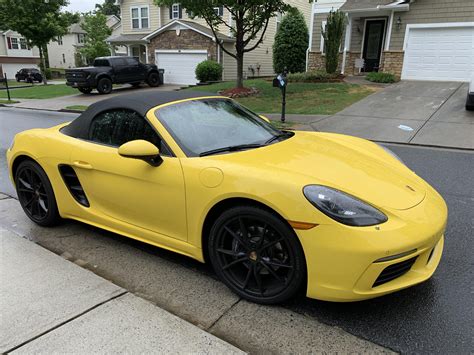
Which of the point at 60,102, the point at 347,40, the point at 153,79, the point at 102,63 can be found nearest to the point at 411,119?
the point at 347,40

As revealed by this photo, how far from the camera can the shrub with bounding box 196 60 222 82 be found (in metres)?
22.7

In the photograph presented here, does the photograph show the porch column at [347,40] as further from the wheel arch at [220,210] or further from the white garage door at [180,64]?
the wheel arch at [220,210]

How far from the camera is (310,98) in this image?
13883mm

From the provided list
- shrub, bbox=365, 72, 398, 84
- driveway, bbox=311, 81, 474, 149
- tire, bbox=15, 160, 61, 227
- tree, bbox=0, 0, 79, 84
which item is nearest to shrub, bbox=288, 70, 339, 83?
shrub, bbox=365, 72, 398, 84

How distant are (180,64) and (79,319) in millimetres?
25439

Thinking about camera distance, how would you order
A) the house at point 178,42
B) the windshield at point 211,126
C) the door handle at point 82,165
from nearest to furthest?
1. the windshield at point 211,126
2. the door handle at point 82,165
3. the house at point 178,42

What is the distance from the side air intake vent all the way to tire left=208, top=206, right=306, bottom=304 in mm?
1488

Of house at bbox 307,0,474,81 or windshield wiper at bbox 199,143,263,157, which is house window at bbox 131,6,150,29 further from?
windshield wiper at bbox 199,143,263,157

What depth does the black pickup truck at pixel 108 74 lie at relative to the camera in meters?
20.4

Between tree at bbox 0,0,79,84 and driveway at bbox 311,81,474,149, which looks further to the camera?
tree at bbox 0,0,79,84

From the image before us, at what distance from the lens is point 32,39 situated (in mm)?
27766

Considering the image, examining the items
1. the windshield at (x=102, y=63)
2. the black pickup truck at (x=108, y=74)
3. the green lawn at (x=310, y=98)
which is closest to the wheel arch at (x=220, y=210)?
the green lawn at (x=310, y=98)

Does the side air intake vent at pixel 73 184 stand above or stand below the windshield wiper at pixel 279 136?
below

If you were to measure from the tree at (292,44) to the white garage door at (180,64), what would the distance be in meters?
5.69
